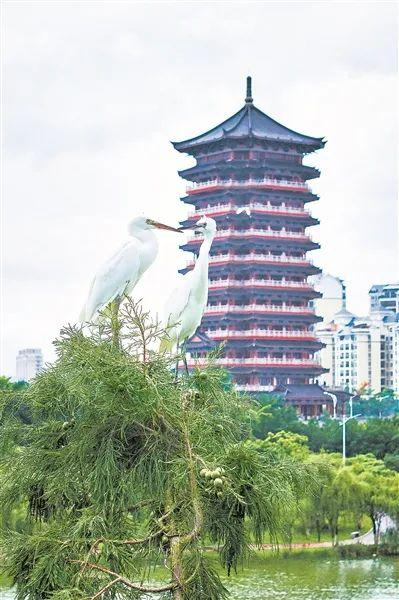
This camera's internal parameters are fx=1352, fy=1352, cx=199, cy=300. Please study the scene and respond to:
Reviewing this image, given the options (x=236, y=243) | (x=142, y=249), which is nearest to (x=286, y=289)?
(x=236, y=243)

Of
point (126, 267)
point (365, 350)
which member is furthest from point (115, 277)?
point (365, 350)

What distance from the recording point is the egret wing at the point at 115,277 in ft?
25.7

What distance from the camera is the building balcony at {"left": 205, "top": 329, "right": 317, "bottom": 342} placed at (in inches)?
1771

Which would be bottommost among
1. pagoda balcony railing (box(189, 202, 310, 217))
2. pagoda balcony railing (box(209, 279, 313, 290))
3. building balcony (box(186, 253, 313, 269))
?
pagoda balcony railing (box(209, 279, 313, 290))

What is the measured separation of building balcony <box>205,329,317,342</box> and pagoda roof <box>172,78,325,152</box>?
6242 mm

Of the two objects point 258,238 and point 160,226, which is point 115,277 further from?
point 258,238

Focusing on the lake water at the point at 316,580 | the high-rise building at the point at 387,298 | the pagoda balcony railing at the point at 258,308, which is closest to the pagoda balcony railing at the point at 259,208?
the pagoda balcony railing at the point at 258,308

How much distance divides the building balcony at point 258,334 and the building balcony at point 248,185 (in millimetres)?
4780

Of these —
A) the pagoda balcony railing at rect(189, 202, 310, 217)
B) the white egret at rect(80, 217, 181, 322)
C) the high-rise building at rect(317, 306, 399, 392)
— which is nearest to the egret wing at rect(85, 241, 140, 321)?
the white egret at rect(80, 217, 181, 322)

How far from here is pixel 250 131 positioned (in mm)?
45250

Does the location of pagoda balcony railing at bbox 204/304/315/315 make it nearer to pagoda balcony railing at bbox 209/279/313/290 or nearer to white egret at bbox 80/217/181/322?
pagoda balcony railing at bbox 209/279/313/290

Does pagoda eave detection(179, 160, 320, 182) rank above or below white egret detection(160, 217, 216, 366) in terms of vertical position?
above

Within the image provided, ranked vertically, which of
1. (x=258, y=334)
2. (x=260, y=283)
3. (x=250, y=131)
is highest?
(x=250, y=131)

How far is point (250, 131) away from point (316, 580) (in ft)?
88.9
